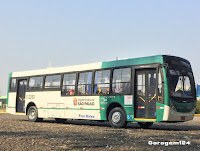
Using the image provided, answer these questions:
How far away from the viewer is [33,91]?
67.1 ft

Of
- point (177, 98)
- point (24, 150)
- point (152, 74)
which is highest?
point (152, 74)

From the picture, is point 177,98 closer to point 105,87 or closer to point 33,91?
point 105,87

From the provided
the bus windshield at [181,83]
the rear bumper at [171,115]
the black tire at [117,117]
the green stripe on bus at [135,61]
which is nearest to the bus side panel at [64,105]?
the black tire at [117,117]

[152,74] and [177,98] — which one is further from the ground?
[152,74]

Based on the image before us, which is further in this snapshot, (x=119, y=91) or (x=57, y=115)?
(x=57, y=115)

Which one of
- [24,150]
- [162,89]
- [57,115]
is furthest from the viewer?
[57,115]

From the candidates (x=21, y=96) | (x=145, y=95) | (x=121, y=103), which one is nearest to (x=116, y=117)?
(x=121, y=103)

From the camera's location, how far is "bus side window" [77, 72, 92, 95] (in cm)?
1675

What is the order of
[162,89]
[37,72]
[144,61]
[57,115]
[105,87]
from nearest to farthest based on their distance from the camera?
[162,89], [144,61], [105,87], [57,115], [37,72]

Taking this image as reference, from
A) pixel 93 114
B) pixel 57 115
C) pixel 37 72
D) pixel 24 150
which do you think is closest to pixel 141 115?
pixel 93 114

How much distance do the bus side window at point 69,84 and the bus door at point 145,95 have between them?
4418 mm

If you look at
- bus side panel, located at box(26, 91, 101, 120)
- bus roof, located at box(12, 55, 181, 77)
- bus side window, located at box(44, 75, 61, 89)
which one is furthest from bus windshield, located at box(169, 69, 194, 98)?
bus side window, located at box(44, 75, 61, 89)

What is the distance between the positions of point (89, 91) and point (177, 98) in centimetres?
489

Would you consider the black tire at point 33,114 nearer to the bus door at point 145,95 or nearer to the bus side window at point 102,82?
the bus side window at point 102,82
